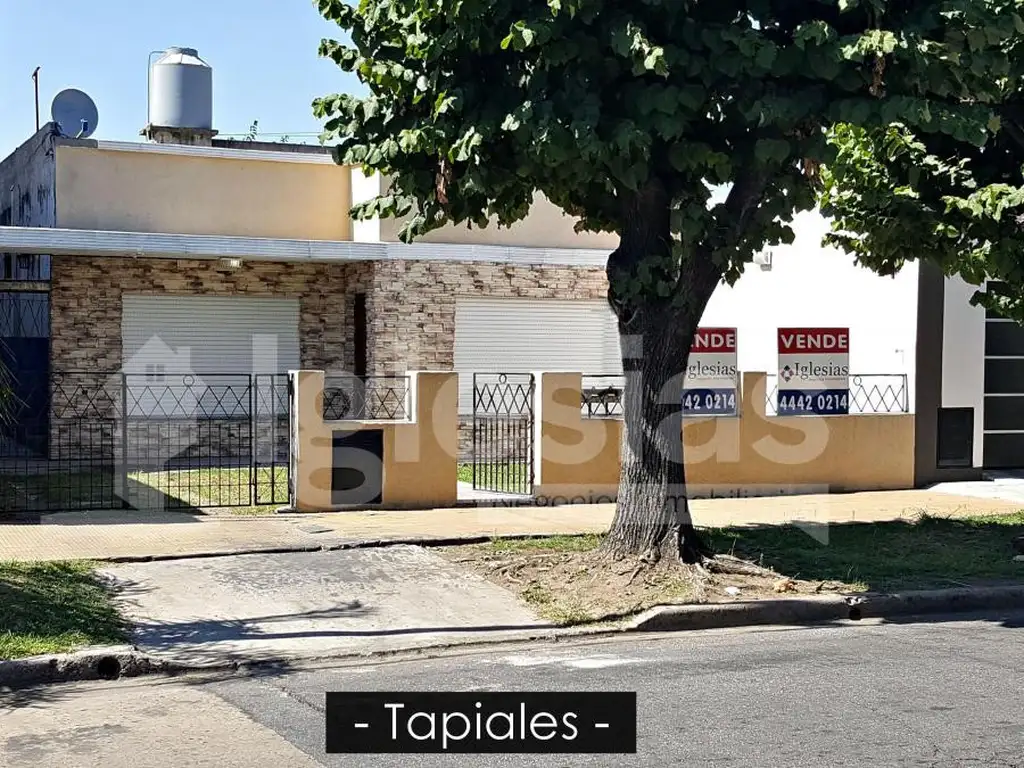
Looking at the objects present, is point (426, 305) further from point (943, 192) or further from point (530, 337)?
point (943, 192)

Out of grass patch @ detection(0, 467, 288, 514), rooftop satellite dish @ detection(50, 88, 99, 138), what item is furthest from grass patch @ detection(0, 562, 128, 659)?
rooftop satellite dish @ detection(50, 88, 99, 138)

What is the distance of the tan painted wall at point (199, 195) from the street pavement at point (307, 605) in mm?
9200

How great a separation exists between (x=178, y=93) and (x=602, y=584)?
1514 centimetres

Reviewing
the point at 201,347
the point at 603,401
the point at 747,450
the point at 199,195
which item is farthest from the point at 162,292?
the point at 747,450

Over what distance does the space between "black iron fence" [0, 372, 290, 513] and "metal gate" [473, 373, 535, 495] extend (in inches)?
106

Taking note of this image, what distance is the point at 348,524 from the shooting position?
13492 mm

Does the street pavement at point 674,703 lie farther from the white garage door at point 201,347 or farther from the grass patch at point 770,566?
the white garage door at point 201,347

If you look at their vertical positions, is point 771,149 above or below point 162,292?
above

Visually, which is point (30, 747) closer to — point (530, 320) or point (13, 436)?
point (13, 436)

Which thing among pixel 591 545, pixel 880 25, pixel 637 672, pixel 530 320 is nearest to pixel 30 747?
pixel 637 672

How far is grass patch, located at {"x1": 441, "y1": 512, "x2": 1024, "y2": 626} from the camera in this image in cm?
1033

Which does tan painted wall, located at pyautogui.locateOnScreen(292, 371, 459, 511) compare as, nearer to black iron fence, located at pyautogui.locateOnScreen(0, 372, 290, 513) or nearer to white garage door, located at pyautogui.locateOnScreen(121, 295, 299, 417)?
black iron fence, located at pyautogui.locateOnScreen(0, 372, 290, 513)

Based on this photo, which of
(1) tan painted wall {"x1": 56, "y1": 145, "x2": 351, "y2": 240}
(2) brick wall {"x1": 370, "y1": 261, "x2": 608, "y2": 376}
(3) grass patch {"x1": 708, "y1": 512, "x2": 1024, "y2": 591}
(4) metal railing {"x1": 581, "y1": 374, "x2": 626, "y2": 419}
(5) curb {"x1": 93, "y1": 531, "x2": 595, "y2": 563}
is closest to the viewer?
(3) grass patch {"x1": 708, "y1": 512, "x2": 1024, "y2": 591}

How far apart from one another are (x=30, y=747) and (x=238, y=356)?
13.8m
